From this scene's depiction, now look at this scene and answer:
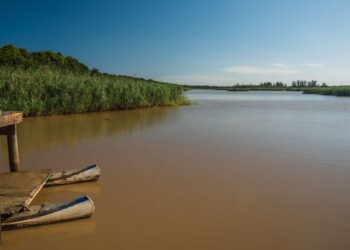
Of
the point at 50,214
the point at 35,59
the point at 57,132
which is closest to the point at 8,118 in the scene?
the point at 50,214

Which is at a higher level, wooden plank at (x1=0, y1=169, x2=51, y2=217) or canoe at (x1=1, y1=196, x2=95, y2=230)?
wooden plank at (x1=0, y1=169, x2=51, y2=217)

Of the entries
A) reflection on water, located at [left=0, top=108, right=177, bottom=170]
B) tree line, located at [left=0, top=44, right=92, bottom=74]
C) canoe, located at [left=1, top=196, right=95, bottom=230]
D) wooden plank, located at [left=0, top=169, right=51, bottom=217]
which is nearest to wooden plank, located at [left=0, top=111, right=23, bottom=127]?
wooden plank, located at [left=0, top=169, right=51, bottom=217]

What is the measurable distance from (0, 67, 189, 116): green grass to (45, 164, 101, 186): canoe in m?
9.78

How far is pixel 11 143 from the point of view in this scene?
202 inches

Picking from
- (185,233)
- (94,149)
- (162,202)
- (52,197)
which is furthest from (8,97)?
(185,233)

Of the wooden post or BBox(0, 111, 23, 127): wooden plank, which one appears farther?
the wooden post

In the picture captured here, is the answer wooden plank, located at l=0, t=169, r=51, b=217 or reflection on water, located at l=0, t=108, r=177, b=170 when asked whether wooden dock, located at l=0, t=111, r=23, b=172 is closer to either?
wooden plank, located at l=0, t=169, r=51, b=217

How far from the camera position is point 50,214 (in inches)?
145

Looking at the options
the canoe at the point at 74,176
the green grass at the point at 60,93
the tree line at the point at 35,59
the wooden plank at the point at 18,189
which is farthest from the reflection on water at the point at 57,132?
the tree line at the point at 35,59

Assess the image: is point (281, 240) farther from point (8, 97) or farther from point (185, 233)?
point (8, 97)

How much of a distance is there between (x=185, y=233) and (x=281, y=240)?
1.01m

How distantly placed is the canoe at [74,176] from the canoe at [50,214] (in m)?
1.19

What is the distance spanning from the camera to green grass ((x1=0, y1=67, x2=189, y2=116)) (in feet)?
46.3

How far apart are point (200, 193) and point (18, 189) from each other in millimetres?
2442
